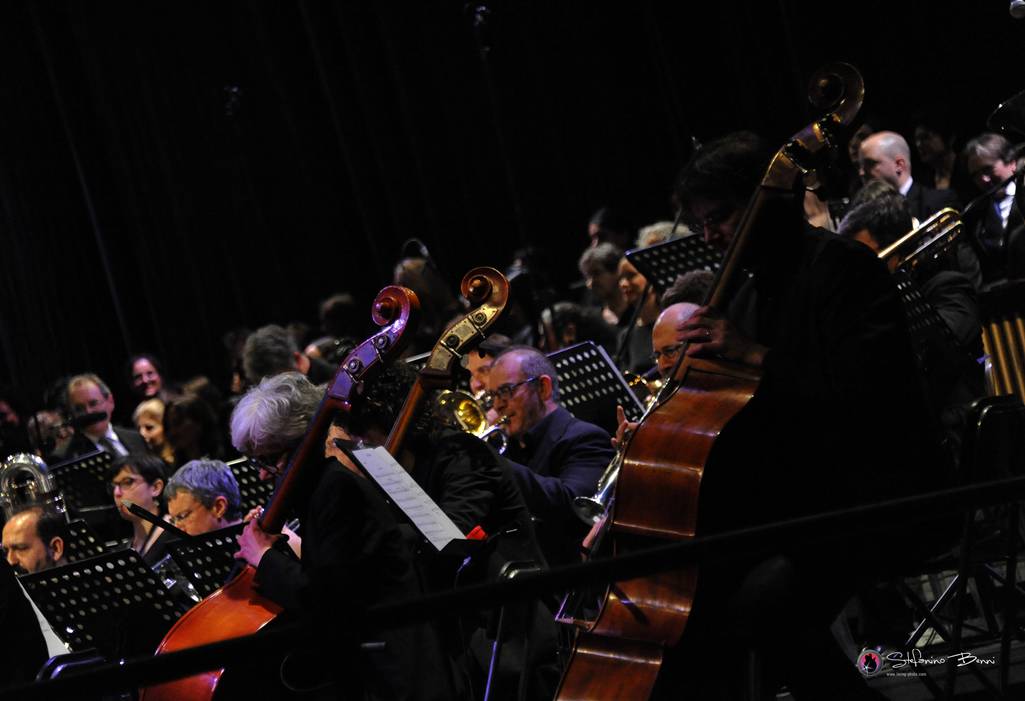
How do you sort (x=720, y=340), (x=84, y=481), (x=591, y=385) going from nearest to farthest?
(x=720, y=340) → (x=591, y=385) → (x=84, y=481)

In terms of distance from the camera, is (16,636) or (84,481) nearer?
(16,636)

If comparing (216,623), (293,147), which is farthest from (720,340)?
(293,147)

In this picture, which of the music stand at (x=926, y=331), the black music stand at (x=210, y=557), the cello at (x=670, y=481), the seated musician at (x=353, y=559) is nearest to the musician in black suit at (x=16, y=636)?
the black music stand at (x=210, y=557)

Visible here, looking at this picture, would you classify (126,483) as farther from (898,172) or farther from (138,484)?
(898,172)

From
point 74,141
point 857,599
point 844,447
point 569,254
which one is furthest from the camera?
point 74,141

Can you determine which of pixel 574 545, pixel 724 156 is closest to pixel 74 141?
pixel 574 545

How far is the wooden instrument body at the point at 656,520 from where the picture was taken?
272cm

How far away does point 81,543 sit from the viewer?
210 inches

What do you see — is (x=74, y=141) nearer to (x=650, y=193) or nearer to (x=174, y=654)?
(x=650, y=193)

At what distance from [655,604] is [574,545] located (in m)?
2.60

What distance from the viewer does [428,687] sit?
139 inches

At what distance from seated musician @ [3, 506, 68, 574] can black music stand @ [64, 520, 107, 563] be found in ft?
0.11

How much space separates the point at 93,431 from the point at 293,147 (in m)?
3.31

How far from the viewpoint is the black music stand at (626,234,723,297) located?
18.8 feet
